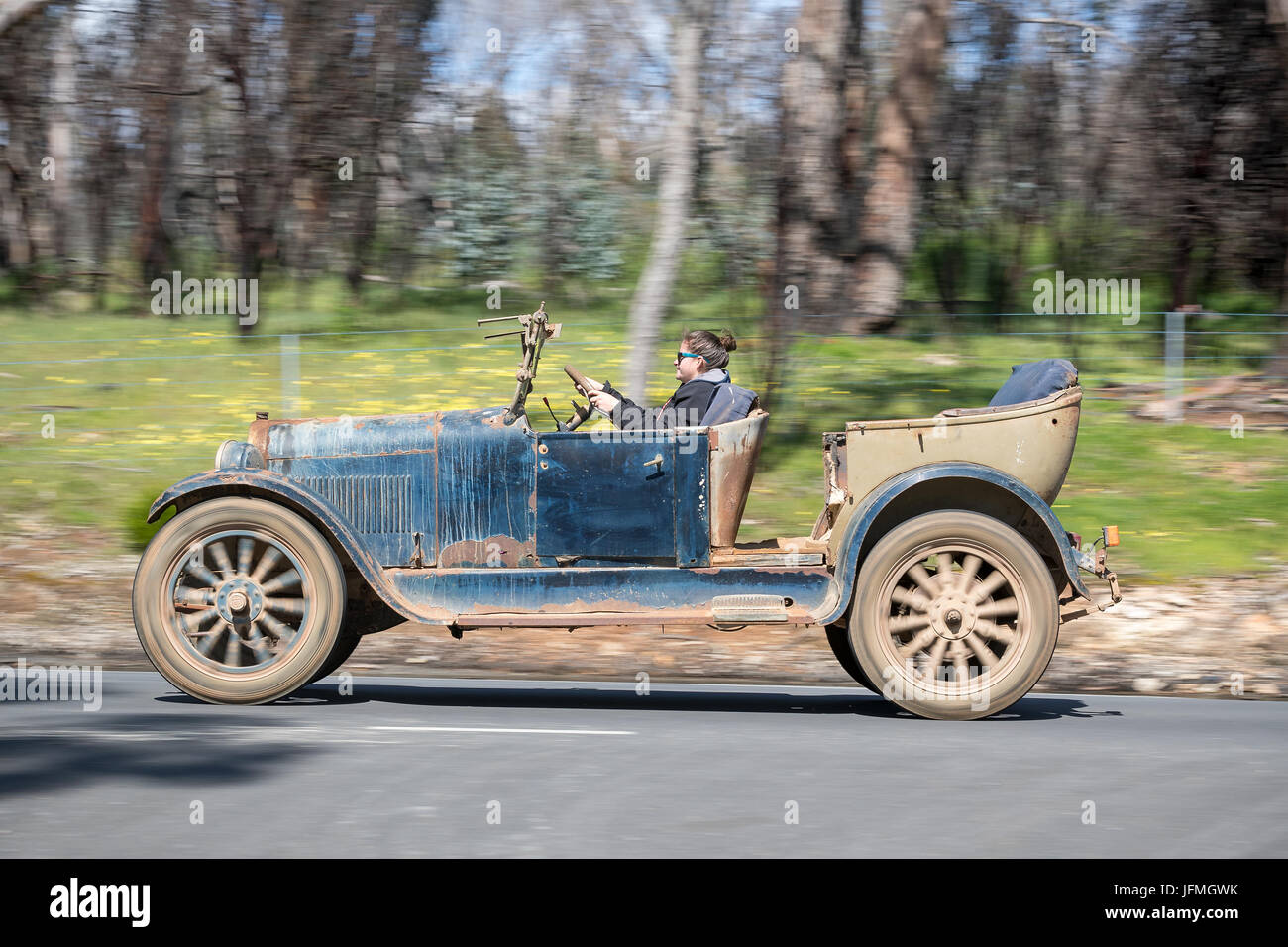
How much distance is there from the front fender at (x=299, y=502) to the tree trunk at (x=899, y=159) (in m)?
9.99

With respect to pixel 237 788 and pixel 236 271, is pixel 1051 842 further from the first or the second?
pixel 236 271

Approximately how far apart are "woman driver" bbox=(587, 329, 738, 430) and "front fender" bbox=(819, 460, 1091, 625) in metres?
0.97

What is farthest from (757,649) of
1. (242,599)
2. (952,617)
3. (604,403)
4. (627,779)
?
(627,779)

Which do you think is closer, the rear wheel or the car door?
the car door

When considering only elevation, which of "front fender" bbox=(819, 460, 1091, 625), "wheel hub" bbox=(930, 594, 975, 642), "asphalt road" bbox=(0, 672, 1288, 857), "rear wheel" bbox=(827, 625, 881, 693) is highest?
"front fender" bbox=(819, 460, 1091, 625)

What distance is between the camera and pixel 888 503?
7449mm

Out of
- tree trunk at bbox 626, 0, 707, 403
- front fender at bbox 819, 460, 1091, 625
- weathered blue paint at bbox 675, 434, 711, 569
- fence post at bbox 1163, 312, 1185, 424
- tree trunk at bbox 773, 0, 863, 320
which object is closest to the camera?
front fender at bbox 819, 460, 1091, 625

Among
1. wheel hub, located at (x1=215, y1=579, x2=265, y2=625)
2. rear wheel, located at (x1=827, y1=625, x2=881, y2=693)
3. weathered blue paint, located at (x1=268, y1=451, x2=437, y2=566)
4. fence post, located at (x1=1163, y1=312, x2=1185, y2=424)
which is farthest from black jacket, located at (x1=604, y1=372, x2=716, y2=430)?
fence post, located at (x1=1163, y1=312, x2=1185, y2=424)

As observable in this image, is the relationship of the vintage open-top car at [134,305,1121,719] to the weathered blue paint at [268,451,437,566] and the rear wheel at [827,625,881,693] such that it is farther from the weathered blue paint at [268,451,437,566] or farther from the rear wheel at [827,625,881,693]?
the rear wheel at [827,625,881,693]

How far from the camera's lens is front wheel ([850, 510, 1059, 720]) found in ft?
24.3

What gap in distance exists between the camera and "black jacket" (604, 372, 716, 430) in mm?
7723

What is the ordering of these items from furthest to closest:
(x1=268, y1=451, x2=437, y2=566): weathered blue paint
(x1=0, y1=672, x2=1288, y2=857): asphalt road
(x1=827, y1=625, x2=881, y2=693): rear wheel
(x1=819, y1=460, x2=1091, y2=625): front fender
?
(x1=827, y1=625, x2=881, y2=693): rear wheel < (x1=268, y1=451, x2=437, y2=566): weathered blue paint < (x1=819, y1=460, x2=1091, y2=625): front fender < (x1=0, y1=672, x2=1288, y2=857): asphalt road

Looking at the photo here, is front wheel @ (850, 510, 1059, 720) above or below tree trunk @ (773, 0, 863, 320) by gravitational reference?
below

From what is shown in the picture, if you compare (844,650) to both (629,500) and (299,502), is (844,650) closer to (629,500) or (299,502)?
(629,500)
